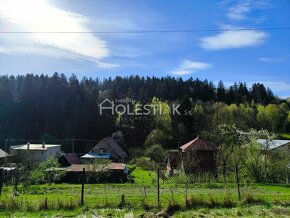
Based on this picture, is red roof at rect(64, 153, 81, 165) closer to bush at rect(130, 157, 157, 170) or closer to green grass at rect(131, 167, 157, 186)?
bush at rect(130, 157, 157, 170)

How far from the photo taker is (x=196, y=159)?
110ft

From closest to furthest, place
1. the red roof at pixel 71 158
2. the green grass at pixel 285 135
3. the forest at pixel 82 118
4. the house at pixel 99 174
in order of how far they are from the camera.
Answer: the house at pixel 99 174 < the red roof at pixel 71 158 < the forest at pixel 82 118 < the green grass at pixel 285 135

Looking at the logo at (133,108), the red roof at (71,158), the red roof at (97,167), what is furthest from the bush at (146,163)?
the logo at (133,108)

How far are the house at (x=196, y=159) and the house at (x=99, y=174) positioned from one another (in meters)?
5.65

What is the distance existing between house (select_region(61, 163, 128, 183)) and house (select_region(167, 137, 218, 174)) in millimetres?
5645

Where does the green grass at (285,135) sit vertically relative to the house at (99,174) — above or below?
above

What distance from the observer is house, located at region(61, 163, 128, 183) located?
32500mm

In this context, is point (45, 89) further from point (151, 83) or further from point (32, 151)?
point (151, 83)

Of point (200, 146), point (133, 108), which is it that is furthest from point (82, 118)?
point (200, 146)

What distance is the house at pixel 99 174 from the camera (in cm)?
3250

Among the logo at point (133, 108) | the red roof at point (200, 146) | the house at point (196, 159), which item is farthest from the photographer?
the logo at point (133, 108)

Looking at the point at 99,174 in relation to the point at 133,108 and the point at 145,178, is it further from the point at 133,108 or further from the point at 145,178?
the point at 133,108

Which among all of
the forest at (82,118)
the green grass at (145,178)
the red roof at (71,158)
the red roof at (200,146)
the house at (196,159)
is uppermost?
the forest at (82,118)

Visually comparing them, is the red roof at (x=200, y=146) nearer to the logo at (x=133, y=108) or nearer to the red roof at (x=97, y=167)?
the red roof at (x=97, y=167)
